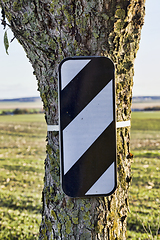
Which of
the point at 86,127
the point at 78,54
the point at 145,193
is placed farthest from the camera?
the point at 145,193

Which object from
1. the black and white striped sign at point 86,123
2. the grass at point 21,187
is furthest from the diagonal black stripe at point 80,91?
the grass at point 21,187

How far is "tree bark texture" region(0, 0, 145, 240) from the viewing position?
5.13 feet

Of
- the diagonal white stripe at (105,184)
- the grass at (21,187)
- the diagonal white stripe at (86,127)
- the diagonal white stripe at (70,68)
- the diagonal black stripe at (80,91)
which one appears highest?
the diagonal white stripe at (70,68)

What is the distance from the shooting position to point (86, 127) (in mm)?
1440

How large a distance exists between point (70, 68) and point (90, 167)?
584mm

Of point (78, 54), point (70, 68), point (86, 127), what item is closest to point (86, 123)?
point (86, 127)

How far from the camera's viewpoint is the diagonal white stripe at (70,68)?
1449 millimetres

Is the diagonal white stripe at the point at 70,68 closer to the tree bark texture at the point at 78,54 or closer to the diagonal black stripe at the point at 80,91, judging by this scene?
the diagonal black stripe at the point at 80,91

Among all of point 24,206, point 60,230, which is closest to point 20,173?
point 24,206

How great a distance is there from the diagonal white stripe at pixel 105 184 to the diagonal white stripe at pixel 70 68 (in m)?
0.56

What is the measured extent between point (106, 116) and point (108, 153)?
0.71ft

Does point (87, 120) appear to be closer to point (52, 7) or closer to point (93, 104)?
point (93, 104)

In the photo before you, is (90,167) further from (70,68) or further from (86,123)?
(70,68)

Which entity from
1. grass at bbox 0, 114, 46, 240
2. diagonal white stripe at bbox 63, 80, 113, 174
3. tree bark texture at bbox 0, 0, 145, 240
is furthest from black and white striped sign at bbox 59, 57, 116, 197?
grass at bbox 0, 114, 46, 240
